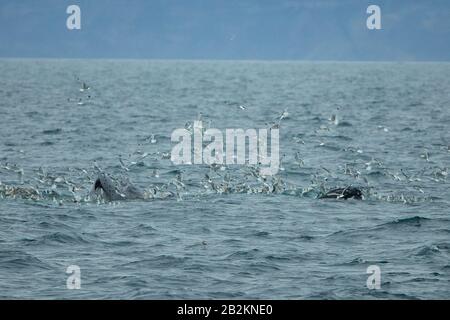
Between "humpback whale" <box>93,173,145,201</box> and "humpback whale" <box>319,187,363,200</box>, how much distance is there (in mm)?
5452

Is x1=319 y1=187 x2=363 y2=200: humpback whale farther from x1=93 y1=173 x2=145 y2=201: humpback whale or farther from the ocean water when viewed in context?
x1=93 y1=173 x2=145 y2=201: humpback whale

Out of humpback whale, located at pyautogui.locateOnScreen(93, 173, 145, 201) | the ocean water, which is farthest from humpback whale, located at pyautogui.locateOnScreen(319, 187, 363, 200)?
humpback whale, located at pyautogui.locateOnScreen(93, 173, 145, 201)

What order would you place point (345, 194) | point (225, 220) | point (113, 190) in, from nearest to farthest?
1. point (225, 220)
2. point (113, 190)
3. point (345, 194)

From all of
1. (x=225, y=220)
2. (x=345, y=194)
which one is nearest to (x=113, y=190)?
(x=225, y=220)

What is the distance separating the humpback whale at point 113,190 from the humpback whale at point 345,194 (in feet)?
17.9

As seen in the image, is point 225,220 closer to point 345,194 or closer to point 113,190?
point 113,190

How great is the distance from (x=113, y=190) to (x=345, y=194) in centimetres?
676

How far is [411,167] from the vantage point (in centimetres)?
4022

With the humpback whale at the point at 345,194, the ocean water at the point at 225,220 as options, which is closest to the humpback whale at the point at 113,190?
the ocean water at the point at 225,220

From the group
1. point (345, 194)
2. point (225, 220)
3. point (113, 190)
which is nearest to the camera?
point (225, 220)

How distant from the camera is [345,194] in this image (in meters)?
32.4
